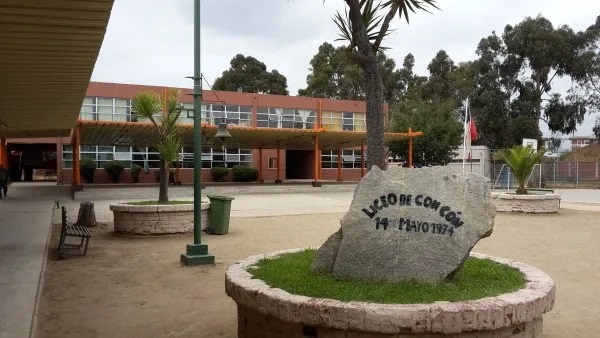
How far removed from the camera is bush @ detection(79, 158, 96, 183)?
3229 cm

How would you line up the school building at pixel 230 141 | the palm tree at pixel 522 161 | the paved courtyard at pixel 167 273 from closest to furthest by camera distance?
the paved courtyard at pixel 167 273 → the palm tree at pixel 522 161 → the school building at pixel 230 141

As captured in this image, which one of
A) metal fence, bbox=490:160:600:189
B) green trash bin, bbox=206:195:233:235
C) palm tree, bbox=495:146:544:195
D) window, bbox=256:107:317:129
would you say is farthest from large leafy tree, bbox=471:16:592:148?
green trash bin, bbox=206:195:233:235

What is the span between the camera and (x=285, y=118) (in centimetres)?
3850

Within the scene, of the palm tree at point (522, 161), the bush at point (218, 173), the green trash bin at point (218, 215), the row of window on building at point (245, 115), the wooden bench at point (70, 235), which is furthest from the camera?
the bush at point (218, 173)

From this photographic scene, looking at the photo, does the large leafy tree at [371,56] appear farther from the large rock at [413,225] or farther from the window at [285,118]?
the window at [285,118]

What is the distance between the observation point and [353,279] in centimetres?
434

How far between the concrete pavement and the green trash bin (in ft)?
10.4

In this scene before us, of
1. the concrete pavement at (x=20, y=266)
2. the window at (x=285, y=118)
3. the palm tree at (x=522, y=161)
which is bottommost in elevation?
the concrete pavement at (x=20, y=266)

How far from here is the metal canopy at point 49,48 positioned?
511 cm

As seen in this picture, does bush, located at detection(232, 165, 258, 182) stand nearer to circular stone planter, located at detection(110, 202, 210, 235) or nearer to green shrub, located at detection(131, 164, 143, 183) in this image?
green shrub, located at detection(131, 164, 143, 183)

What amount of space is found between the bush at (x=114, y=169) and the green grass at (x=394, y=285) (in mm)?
29949

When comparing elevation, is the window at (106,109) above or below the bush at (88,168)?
above

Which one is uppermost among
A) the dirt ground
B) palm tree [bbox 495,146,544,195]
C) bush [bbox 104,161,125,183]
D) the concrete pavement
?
palm tree [bbox 495,146,544,195]

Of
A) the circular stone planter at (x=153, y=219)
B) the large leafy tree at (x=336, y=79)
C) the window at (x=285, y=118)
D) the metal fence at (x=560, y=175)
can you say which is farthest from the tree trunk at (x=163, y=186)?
the large leafy tree at (x=336, y=79)
